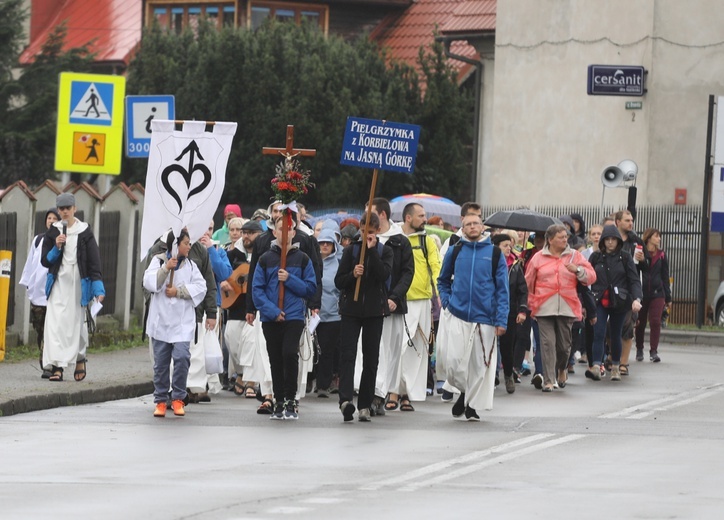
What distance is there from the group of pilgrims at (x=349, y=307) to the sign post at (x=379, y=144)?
0.53 m

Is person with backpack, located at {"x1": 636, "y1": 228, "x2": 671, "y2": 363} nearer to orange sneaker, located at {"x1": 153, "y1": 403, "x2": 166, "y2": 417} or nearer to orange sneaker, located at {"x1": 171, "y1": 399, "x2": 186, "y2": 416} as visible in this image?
orange sneaker, located at {"x1": 171, "y1": 399, "x2": 186, "y2": 416}

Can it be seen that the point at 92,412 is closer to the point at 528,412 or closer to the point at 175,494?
the point at 528,412

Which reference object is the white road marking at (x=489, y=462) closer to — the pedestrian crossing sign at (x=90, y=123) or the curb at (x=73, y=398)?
the curb at (x=73, y=398)

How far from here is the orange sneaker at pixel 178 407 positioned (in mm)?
15609

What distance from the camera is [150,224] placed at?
1631cm

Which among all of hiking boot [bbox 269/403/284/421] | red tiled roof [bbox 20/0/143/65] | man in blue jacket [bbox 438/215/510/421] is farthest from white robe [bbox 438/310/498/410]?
red tiled roof [bbox 20/0/143/65]

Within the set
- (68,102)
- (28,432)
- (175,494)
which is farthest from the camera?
(68,102)

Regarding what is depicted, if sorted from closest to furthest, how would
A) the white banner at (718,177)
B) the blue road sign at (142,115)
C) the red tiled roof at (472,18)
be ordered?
the blue road sign at (142,115) < the white banner at (718,177) < the red tiled roof at (472,18)

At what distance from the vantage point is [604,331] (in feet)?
69.4

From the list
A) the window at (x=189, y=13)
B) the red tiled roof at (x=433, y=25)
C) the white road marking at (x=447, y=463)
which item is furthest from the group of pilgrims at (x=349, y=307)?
the window at (x=189, y=13)

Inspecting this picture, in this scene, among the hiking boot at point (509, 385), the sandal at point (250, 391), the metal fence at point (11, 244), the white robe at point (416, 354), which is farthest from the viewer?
the metal fence at point (11, 244)

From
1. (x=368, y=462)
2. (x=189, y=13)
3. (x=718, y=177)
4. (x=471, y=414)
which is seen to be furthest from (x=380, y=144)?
(x=189, y=13)

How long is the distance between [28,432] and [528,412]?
4.73 meters

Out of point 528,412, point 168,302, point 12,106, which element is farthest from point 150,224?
point 12,106
